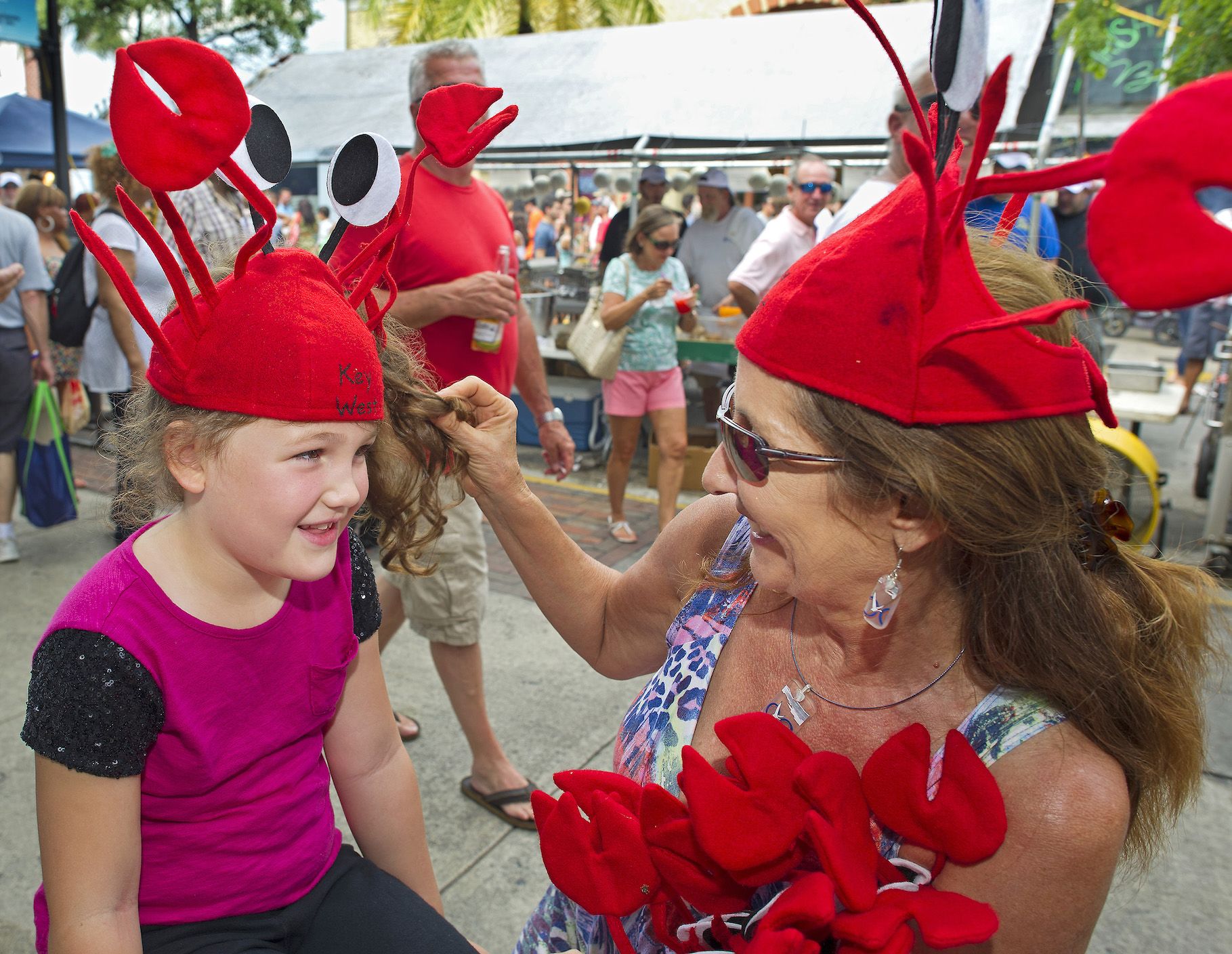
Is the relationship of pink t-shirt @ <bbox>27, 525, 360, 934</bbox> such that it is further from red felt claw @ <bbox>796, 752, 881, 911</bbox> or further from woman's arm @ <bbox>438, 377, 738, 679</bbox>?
red felt claw @ <bbox>796, 752, 881, 911</bbox>

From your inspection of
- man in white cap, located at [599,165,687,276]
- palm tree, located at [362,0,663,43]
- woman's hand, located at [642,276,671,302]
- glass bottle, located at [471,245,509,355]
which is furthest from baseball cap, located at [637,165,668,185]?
palm tree, located at [362,0,663,43]

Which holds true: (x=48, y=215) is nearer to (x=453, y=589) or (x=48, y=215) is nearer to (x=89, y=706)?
(x=453, y=589)

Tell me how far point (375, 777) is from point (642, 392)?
407cm

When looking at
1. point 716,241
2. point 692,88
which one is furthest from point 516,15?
point 716,241

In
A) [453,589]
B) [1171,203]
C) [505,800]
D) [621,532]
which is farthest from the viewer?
[621,532]

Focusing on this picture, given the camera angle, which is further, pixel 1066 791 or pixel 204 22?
pixel 204 22

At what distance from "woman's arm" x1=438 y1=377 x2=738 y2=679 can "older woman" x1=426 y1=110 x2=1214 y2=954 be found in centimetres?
24

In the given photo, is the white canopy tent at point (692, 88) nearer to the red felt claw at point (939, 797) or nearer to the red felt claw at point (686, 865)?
the red felt claw at point (939, 797)

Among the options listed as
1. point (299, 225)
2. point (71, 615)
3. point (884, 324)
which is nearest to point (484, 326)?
point (71, 615)

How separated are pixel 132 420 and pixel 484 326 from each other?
1.55 meters

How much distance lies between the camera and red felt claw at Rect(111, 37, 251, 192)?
3.50 feet

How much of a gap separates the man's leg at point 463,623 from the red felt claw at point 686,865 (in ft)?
5.15

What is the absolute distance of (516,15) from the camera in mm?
19453

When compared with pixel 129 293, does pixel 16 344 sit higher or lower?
lower
